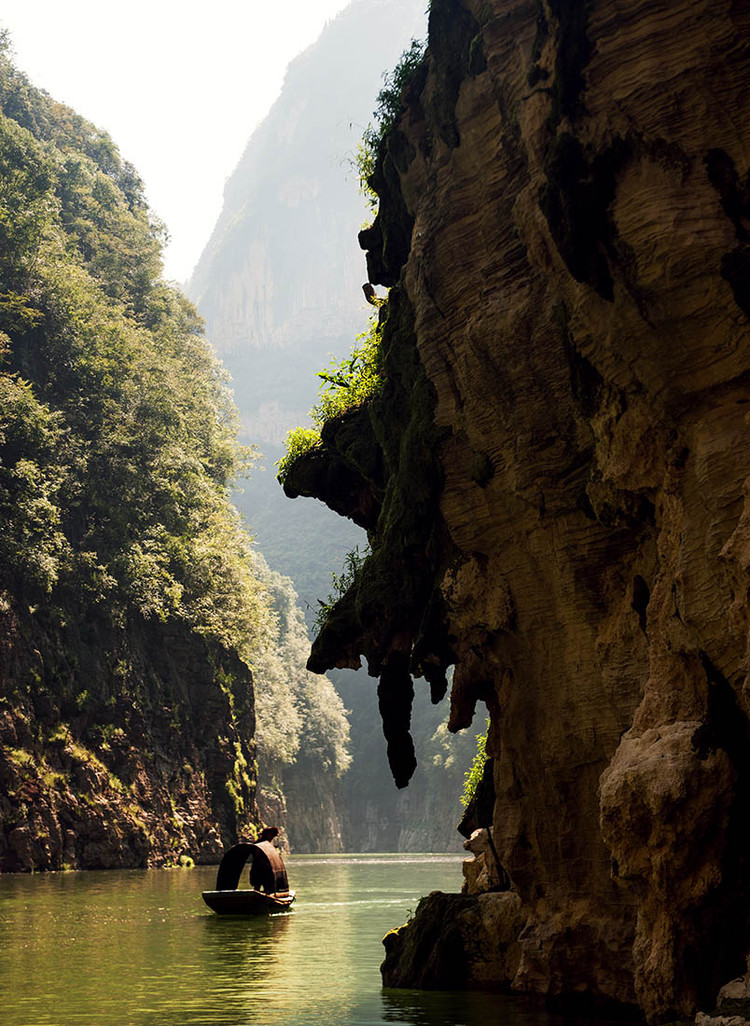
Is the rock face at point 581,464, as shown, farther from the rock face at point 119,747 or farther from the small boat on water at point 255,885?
the rock face at point 119,747

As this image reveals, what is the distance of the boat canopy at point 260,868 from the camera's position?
3019 cm

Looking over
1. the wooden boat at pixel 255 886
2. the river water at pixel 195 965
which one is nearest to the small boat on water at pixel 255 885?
the wooden boat at pixel 255 886

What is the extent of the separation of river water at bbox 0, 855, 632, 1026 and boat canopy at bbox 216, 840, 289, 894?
40.2 inches

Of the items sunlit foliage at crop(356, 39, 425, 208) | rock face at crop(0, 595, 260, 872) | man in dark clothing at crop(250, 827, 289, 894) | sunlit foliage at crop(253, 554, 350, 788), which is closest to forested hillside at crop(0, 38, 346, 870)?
rock face at crop(0, 595, 260, 872)

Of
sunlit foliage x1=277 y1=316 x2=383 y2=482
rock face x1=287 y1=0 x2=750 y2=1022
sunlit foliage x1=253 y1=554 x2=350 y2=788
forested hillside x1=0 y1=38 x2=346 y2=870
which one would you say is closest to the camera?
rock face x1=287 y1=0 x2=750 y2=1022

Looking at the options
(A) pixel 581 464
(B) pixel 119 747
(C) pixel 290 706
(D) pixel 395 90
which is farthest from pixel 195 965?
(C) pixel 290 706

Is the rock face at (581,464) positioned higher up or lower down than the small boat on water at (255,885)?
higher up

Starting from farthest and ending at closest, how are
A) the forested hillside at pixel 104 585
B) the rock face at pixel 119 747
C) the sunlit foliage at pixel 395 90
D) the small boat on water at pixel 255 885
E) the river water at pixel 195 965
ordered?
the forested hillside at pixel 104 585, the rock face at pixel 119 747, the small boat on water at pixel 255 885, the sunlit foliage at pixel 395 90, the river water at pixel 195 965

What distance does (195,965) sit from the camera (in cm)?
1827

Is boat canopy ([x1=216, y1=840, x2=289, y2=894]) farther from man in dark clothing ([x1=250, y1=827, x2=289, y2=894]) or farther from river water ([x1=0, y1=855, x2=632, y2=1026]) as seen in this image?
river water ([x1=0, y1=855, x2=632, y2=1026])

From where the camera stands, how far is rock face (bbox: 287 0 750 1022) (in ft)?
32.4

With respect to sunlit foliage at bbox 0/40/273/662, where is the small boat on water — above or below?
below

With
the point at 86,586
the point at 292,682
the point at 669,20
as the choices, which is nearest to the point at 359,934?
the point at 669,20

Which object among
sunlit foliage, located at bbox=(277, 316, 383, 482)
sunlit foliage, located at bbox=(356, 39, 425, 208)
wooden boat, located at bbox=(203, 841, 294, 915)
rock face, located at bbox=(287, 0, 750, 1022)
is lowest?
wooden boat, located at bbox=(203, 841, 294, 915)
